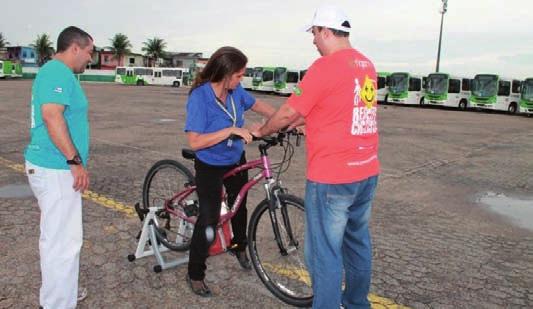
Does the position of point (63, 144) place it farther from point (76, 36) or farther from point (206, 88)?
point (206, 88)

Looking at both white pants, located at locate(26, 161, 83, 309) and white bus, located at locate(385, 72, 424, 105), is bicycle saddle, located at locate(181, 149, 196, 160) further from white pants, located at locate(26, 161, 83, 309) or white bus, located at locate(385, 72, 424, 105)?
white bus, located at locate(385, 72, 424, 105)

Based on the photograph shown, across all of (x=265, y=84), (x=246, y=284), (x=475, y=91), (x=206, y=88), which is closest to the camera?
(x=206, y=88)

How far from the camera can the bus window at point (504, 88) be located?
34.0 metres

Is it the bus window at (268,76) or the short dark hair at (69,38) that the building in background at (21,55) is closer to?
the bus window at (268,76)

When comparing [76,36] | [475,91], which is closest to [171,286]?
[76,36]

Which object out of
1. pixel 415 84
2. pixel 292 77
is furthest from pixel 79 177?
pixel 292 77

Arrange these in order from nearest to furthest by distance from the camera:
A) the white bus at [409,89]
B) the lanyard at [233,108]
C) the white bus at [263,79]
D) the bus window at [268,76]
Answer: the lanyard at [233,108] → the white bus at [409,89] → the bus window at [268,76] → the white bus at [263,79]

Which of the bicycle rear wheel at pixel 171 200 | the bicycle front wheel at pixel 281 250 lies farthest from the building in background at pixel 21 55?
the bicycle front wheel at pixel 281 250

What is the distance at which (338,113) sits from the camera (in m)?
2.69

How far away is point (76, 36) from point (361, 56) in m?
1.78

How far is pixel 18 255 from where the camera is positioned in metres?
4.31

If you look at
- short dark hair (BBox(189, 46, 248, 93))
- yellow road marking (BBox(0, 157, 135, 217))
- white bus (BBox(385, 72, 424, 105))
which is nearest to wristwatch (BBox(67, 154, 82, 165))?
short dark hair (BBox(189, 46, 248, 93))

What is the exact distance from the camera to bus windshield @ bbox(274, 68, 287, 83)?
147 feet

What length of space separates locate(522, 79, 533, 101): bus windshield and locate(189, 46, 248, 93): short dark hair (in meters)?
33.6
